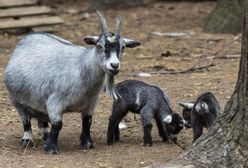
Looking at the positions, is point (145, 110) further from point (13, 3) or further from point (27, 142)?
point (13, 3)

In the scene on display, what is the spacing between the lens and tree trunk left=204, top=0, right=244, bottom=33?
14680 mm

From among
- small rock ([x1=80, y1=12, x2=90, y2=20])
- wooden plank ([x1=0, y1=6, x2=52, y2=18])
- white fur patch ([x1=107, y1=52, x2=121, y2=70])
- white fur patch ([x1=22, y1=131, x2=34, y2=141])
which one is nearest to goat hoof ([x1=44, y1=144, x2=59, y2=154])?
white fur patch ([x1=22, y1=131, x2=34, y2=141])

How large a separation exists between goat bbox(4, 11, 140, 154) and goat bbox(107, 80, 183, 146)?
→ 0.94 ft

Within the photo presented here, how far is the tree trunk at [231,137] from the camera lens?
6.49m

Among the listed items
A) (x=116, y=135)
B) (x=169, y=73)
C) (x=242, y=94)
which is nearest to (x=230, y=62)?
(x=169, y=73)

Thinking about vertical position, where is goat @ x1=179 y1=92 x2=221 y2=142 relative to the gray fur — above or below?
below

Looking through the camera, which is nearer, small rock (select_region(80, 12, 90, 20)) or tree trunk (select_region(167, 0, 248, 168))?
tree trunk (select_region(167, 0, 248, 168))

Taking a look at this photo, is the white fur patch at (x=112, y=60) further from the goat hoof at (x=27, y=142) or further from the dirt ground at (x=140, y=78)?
the goat hoof at (x=27, y=142)

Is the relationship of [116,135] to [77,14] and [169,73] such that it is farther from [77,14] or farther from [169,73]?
[77,14]

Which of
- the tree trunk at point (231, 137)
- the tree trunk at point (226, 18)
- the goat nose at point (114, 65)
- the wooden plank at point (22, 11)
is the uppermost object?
the wooden plank at point (22, 11)

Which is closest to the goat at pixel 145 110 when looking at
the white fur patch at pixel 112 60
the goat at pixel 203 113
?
the goat at pixel 203 113

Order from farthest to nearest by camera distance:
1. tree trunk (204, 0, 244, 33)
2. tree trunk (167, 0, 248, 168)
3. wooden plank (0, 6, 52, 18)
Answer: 1. wooden plank (0, 6, 52, 18)
2. tree trunk (204, 0, 244, 33)
3. tree trunk (167, 0, 248, 168)

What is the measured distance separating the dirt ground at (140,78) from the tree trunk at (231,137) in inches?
25.7

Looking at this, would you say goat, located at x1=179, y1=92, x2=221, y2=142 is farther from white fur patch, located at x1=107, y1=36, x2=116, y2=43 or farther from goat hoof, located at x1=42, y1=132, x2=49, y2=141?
goat hoof, located at x1=42, y1=132, x2=49, y2=141
